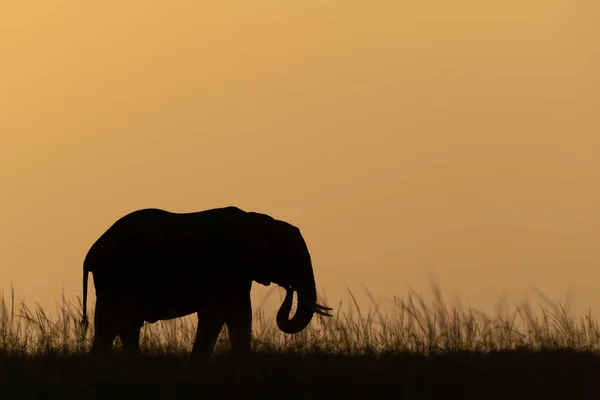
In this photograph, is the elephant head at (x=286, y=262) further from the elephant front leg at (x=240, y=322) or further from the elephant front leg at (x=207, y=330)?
the elephant front leg at (x=207, y=330)

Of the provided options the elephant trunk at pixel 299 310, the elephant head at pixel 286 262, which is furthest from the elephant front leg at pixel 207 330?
the elephant head at pixel 286 262

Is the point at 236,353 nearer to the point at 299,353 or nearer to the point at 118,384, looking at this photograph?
the point at 299,353

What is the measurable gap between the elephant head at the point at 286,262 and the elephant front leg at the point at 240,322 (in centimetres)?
52

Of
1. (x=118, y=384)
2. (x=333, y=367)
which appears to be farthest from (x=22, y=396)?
(x=333, y=367)

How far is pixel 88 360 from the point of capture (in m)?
11.3

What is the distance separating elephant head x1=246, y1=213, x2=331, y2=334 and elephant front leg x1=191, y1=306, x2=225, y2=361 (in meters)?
0.97

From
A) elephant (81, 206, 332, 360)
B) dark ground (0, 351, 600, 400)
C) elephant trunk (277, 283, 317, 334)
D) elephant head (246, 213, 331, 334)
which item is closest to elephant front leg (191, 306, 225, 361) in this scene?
elephant (81, 206, 332, 360)

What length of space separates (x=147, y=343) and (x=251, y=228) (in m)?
2.18

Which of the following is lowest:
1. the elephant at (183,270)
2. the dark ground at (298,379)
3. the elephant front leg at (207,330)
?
the dark ground at (298,379)

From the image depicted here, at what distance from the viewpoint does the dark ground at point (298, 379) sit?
372 inches

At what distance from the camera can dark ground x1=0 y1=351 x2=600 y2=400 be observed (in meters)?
9.45

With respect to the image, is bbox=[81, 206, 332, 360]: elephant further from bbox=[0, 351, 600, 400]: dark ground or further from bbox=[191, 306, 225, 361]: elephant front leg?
bbox=[0, 351, 600, 400]: dark ground

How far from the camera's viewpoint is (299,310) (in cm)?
1423

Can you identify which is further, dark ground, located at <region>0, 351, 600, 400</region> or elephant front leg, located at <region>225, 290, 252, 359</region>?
elephant front leg, located at <region>225, 290, 252, 359</region>
